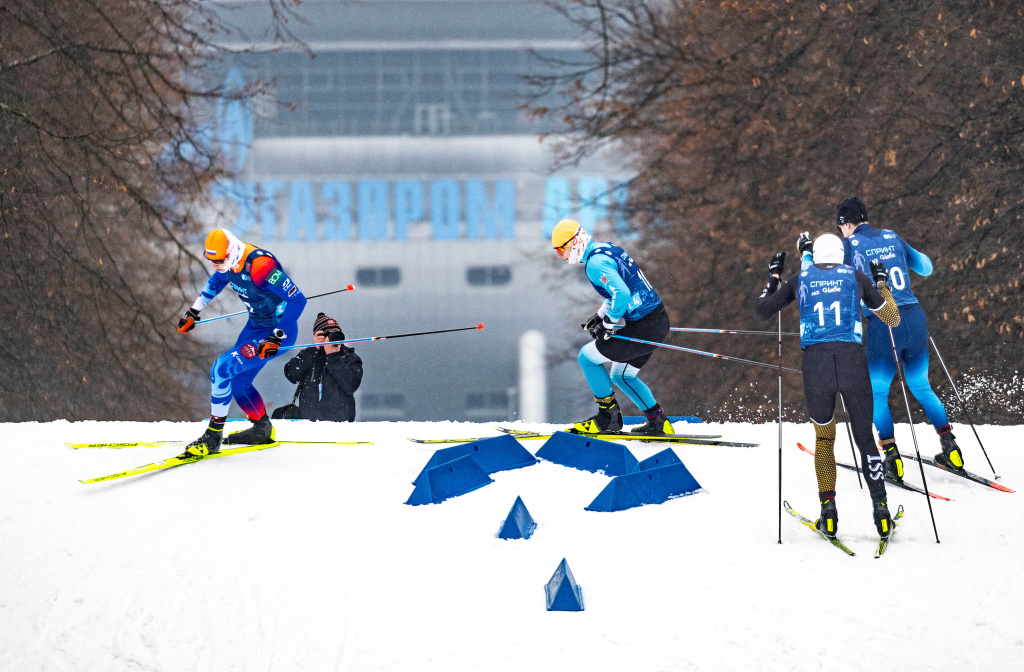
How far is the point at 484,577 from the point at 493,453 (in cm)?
228

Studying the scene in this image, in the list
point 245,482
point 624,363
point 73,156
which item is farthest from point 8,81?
point 624,363

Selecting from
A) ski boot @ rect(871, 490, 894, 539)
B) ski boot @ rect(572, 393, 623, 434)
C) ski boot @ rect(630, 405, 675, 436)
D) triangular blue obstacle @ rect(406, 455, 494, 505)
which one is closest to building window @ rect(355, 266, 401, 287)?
ski boot @ rect(572, 393, 623, 434)

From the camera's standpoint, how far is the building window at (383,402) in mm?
32719

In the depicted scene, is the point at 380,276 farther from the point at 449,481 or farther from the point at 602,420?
the point at 449,481

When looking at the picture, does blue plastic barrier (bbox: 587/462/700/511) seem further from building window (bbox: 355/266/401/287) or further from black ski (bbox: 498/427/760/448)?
building window (bbox: 355/266/401/287)

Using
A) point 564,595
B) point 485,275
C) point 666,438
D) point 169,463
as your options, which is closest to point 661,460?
point 666,438

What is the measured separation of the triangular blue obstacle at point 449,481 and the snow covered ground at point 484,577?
0.39ft

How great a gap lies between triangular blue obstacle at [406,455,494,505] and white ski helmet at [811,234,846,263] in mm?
2898

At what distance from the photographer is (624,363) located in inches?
332

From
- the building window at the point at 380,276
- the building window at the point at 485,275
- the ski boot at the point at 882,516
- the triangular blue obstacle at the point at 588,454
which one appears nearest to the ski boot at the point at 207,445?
the triangular blue obstacle at the point at 588,454

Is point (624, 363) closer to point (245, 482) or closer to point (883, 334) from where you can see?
point (883, 334)

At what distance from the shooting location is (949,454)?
7.25 meters

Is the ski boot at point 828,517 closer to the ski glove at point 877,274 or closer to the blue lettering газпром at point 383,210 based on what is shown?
the ski glove at point 877,274

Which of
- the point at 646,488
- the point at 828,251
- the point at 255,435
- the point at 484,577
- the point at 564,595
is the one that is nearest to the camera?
the point at 564,595
